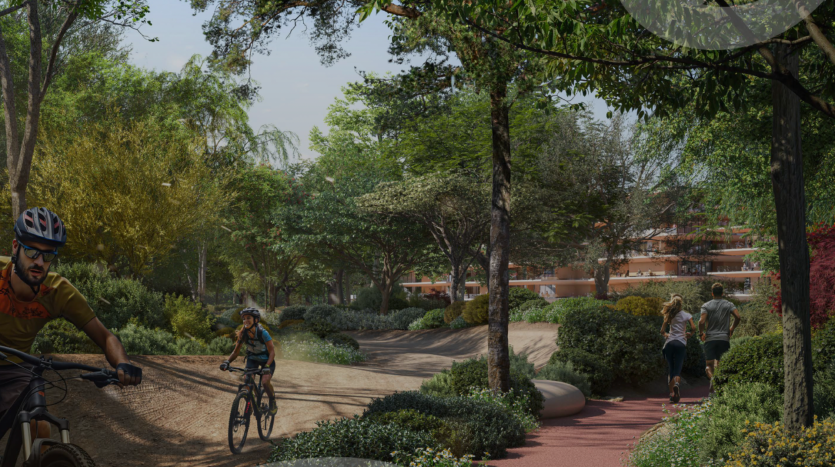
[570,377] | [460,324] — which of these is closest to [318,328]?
[460,324]

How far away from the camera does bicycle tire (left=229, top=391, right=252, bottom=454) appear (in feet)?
23.9

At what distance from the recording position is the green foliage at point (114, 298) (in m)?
13.1

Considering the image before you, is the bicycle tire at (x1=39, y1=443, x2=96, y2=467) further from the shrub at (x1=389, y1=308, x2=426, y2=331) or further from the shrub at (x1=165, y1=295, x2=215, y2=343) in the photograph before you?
the shrub at (x1=389, y1=308, x2=426, y2=331)

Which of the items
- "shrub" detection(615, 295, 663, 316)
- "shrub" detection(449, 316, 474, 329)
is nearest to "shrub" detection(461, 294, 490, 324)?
"shrub" detection(449, 316, 474, 329)

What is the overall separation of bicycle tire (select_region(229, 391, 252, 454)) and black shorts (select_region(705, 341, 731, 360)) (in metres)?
8.00

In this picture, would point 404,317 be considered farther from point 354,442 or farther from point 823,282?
point 354,442

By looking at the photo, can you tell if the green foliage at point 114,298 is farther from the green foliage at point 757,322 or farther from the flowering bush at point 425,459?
the green foliage at point 757,322

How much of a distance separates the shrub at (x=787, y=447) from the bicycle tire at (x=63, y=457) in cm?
526

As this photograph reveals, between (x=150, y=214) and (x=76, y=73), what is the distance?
1768 cm

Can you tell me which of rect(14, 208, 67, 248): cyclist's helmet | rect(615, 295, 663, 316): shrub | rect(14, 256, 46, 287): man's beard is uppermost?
rect(14, 208, 67, 248): cyclist's helmet

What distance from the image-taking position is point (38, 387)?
296 cm

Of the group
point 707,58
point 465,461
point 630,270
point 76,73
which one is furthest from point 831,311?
point 630,270

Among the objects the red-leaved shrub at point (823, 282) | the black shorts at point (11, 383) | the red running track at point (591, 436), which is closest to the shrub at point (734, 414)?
the red running track at point (591, 436)

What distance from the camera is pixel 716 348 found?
10664 millimetres
